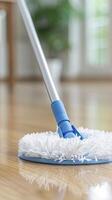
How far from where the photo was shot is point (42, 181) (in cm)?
64

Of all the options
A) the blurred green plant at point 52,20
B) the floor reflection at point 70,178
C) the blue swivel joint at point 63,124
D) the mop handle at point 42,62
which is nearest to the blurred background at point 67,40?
the blurred green plant at point 52,20

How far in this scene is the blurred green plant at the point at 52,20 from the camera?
17.7 ft

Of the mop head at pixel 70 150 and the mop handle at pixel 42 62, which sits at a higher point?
the mop handle at pixel 42 62

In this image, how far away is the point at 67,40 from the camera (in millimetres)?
5605

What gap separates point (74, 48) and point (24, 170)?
16.8 feet

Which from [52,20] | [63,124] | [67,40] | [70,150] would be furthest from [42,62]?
[67,40]

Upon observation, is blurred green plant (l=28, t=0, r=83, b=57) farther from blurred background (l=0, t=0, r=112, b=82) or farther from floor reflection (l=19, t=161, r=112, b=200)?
floor reflection (l=19, t=161, r=112, b=200)

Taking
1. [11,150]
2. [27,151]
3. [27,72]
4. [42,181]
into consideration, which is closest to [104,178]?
[42,181]

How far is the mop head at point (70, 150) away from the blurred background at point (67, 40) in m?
4.60

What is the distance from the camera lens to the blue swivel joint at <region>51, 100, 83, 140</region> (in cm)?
82

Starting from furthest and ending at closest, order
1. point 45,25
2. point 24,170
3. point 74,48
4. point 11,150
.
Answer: point 74,48
point 45,25
point 11,150
point 24,170

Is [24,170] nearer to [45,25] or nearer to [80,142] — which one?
[80,142]

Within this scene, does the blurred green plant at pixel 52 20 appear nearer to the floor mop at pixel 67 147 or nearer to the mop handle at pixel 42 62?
the mop handle at pixel 42 62

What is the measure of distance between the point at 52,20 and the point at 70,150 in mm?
4790
